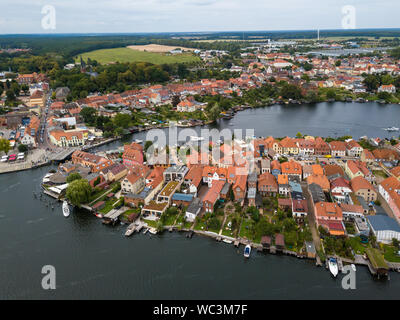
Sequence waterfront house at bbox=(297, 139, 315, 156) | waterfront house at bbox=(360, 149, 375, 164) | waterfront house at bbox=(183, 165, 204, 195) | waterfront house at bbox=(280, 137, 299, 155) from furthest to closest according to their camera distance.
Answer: waterfront house at bbox=(280, 137, 299, 155), waterfront house at bbox=(297, 139, 315, 156), waterfront house at bbox=(360, 149, 375, 164), waterfront house at bbox=(183, 165, 204, 195)

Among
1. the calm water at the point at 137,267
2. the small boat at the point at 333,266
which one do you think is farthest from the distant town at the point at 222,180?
the calm water at the point at 137,267

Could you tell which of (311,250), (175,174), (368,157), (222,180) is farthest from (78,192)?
(368,157)

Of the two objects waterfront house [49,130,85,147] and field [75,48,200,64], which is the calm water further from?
field [75,48,200,64]

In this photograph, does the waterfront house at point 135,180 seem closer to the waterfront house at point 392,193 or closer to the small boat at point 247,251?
the small boat at point 247,251

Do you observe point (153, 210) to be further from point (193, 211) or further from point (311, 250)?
point (311, 250)

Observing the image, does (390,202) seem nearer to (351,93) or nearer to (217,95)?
(217,95)

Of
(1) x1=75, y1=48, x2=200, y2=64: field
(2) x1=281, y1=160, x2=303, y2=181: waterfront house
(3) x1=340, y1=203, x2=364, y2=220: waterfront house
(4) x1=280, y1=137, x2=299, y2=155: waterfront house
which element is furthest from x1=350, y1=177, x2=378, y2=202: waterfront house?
(1) x1=75, y1=48, x2=200, y2=64: field
